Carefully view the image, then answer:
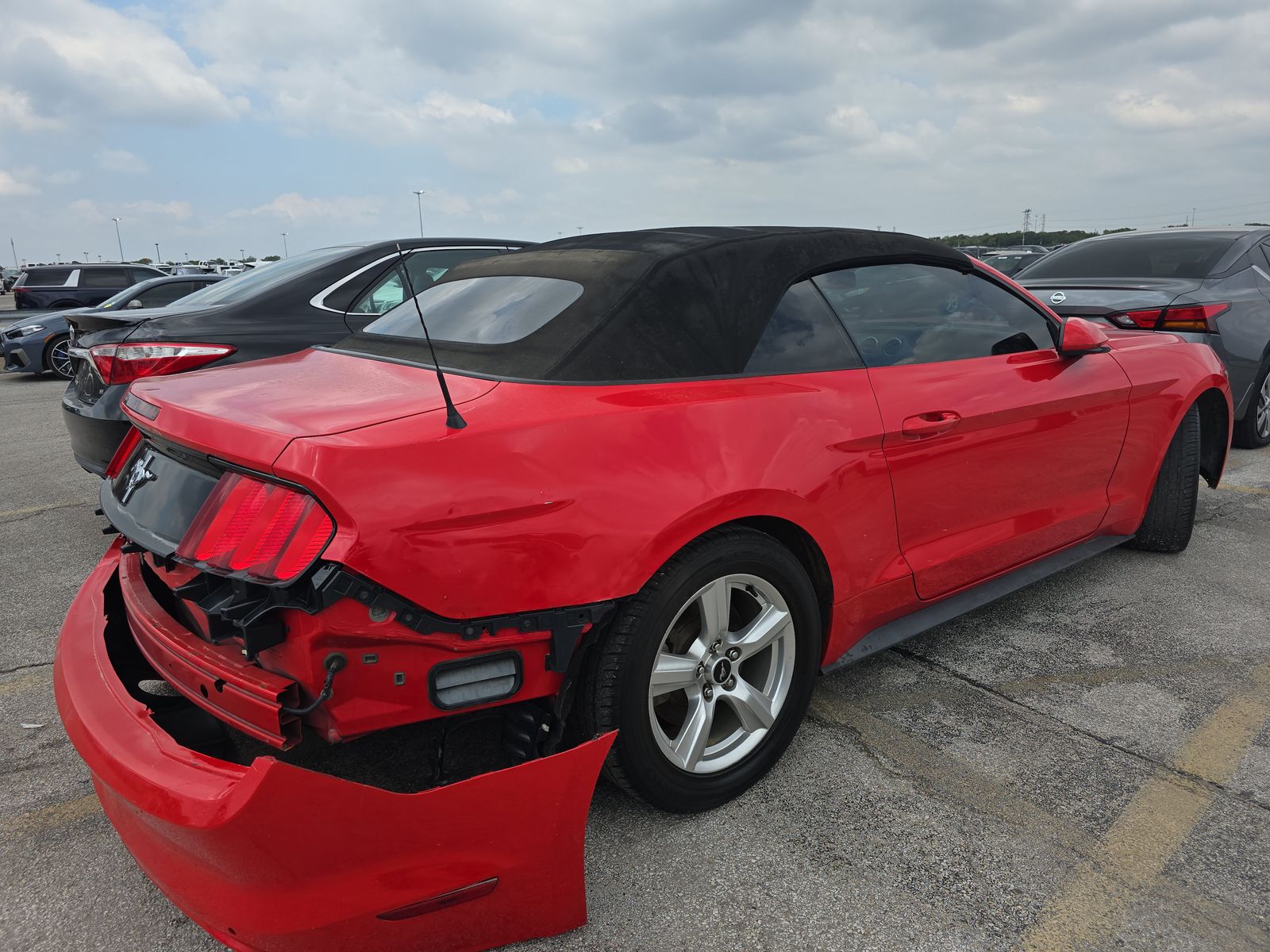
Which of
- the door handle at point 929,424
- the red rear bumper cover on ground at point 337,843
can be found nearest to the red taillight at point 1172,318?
the door handle at point 929,424

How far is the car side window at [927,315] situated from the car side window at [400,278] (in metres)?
2.24

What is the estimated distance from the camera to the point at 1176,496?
4129 mm

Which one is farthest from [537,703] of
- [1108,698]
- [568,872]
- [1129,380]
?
[1129,380]

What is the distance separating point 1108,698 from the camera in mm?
2967

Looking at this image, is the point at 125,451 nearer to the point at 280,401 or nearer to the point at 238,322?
the point at 280,401

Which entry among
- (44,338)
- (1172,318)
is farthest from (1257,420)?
(44,338)

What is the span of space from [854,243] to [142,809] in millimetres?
2430

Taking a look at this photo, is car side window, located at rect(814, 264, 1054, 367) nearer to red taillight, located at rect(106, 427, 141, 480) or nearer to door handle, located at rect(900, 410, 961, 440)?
door handle, located at rect(900, 410, 961, 440)

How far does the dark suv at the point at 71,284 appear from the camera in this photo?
62.3 feet

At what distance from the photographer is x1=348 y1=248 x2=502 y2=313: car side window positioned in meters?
4.80

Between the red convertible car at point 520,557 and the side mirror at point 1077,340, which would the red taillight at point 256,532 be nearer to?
the red convertible car at point 520,557

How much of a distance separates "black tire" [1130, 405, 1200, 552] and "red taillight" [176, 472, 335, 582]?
3736mm

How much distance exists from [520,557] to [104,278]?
2130 cm

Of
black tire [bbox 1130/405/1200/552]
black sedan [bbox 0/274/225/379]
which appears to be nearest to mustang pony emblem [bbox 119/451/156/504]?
black tire [bbox 1130/405/1200/552]
